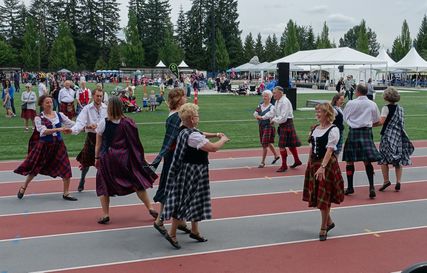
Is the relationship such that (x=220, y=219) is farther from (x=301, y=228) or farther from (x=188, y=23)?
(x=188, y=23)

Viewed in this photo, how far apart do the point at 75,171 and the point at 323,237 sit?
6.30 meters

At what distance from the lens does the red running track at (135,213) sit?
6.74 meters

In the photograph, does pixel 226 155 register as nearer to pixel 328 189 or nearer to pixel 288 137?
pixel 288 137

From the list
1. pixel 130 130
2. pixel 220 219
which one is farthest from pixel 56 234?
pixel 220 219

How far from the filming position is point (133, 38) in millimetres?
88250

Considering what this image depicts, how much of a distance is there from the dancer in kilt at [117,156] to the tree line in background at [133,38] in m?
80.4

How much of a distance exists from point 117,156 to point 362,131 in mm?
4138

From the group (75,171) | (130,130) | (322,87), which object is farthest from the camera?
(322,87)

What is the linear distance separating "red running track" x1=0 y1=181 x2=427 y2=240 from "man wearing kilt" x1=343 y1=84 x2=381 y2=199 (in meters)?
0.60

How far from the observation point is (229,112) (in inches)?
947

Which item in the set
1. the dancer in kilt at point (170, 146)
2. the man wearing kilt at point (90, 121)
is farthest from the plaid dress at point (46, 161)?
the dancer in kilt at point (170, 146)

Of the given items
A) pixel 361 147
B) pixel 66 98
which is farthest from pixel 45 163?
pixel 66 98

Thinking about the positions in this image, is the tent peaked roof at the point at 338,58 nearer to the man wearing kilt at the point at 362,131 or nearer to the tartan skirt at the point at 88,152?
the man wearing kilt at the point at 362,131

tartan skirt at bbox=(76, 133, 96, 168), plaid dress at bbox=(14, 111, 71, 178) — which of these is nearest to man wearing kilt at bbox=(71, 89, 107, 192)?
tartan skirt at bbox=(76, 133, 96, 168)
